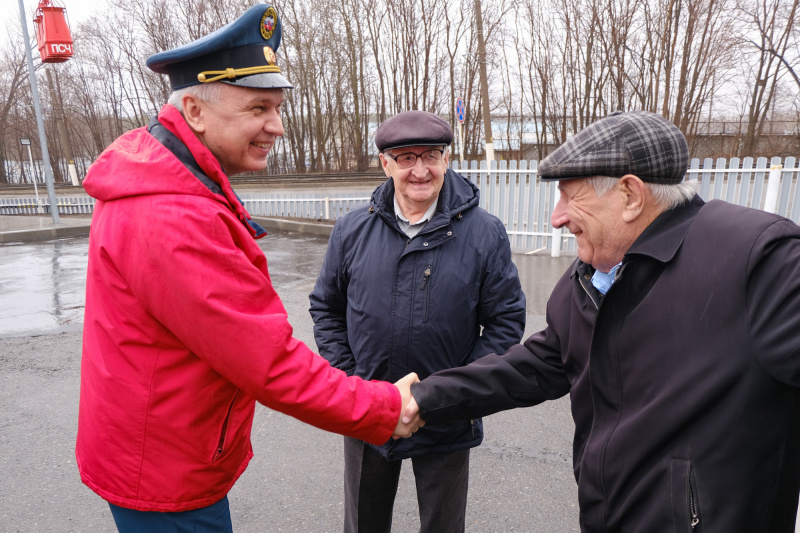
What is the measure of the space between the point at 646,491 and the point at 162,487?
1.31m

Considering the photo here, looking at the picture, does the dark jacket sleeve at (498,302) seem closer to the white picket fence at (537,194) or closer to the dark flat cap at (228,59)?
the dark flat cap at (228,59)

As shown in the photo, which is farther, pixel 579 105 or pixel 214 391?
pixel 579 105

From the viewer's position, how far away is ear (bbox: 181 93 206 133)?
156cm

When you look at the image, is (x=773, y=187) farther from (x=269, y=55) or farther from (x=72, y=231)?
(x=72, y=231)

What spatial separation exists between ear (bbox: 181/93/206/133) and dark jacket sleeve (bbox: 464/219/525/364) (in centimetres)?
123

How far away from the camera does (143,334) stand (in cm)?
143

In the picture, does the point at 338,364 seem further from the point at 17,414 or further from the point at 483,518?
the point at 17,414

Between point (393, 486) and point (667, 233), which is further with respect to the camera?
point (393, 486)

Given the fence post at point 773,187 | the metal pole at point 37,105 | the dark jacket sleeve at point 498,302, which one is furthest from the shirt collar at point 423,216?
the metal pole at point 37,105

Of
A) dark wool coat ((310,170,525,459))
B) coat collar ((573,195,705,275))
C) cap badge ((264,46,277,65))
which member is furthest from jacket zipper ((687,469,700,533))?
cap badge ((264,46,277,65))

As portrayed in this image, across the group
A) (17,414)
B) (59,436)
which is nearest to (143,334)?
(59,436)

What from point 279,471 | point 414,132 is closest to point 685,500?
point 414,132

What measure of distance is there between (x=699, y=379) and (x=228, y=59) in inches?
59.8

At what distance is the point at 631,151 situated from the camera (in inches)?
53.4
